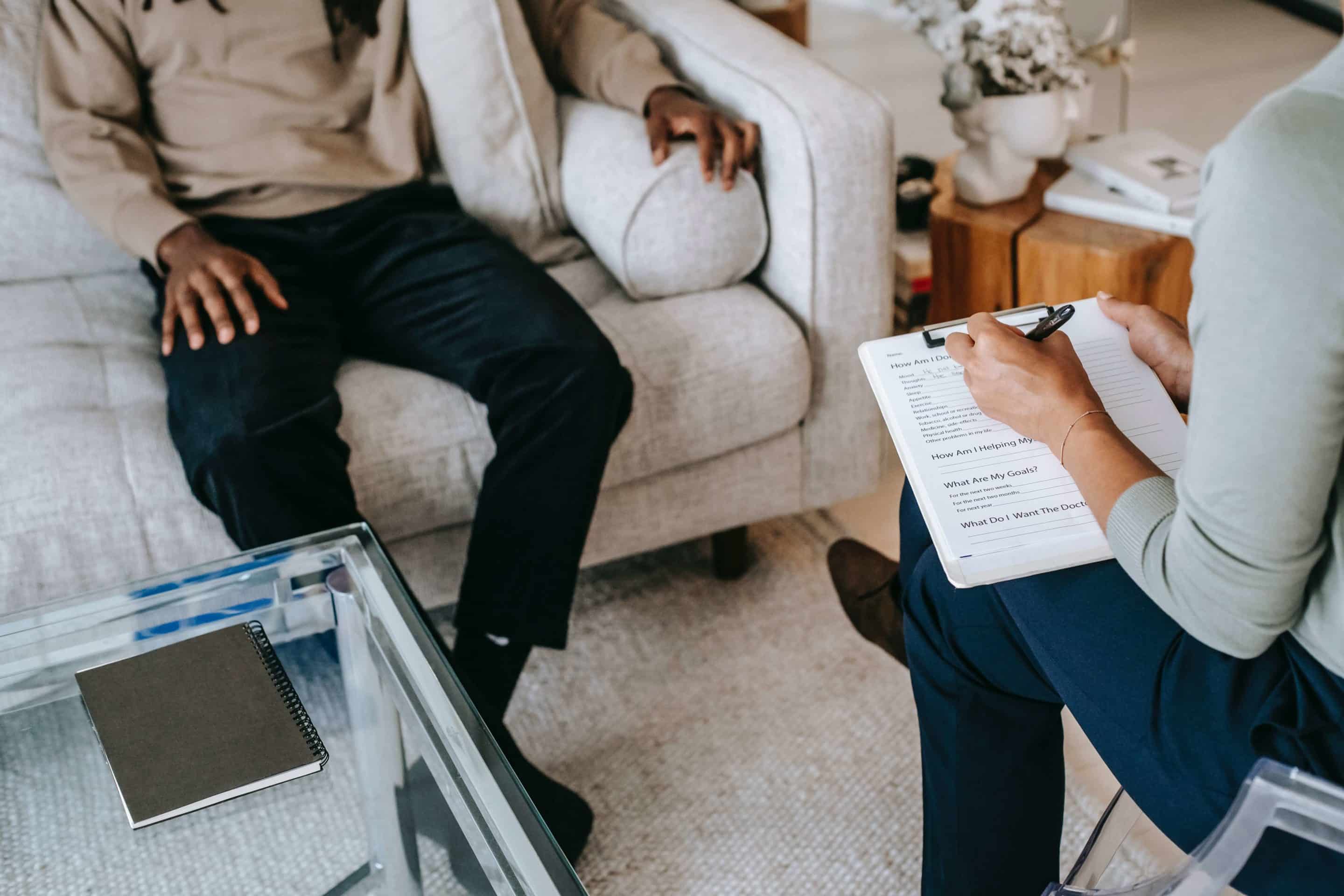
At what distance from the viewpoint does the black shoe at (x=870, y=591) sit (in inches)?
51.8

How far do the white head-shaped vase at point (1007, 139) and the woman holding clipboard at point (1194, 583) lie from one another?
0.75 m

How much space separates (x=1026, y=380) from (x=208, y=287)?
2.89 ft

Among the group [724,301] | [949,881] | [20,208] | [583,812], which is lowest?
[583,812]

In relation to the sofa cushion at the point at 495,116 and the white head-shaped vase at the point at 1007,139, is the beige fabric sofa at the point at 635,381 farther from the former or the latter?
the white head-shaped vase at the point at 1007,139

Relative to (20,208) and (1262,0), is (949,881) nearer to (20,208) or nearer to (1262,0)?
(20,208)

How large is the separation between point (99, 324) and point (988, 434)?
1100 millimetres

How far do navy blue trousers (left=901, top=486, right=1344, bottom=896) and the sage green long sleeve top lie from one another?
0.15 feet

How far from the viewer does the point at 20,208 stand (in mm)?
1490

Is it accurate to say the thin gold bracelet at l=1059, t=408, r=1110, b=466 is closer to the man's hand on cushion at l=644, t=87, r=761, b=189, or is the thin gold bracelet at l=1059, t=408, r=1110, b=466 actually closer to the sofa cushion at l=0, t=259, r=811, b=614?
the sofa cushion at l=0, t=259, r=811, b=614

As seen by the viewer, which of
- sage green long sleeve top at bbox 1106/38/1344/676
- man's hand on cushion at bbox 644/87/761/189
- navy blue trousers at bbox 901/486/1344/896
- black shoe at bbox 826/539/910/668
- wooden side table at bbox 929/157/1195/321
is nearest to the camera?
Answer: sage green long sleeve top at bbox 1106/38/1344/676

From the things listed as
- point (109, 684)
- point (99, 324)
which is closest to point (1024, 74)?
point (99, 324)

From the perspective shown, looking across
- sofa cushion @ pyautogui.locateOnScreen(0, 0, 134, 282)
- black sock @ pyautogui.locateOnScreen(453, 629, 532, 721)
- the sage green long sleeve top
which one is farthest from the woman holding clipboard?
sofa cushion @ pyautogui.locateOnScreen(0, 0, 134, 282)

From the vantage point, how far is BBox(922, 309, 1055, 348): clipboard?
0.95m

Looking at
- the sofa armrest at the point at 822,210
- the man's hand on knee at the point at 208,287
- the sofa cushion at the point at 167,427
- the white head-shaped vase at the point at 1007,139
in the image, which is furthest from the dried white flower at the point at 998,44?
the man's hand on knee at the point at 208,287
